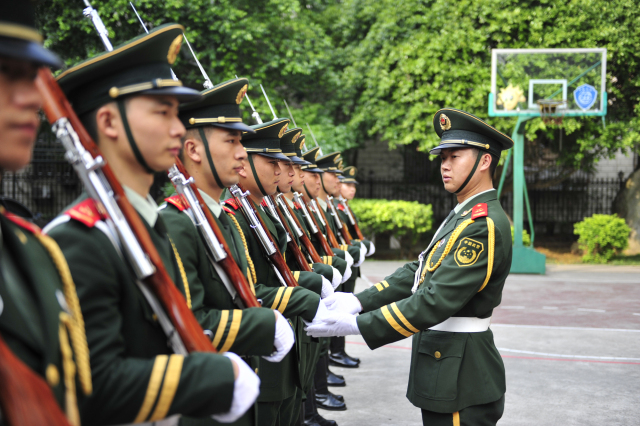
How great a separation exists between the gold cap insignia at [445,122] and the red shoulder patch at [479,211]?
0.51 meters

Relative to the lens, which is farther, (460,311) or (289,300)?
(460,311)

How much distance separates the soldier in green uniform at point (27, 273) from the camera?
1107 millimetres

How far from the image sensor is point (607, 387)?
540 cm

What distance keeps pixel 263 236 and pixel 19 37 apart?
2.01 metres

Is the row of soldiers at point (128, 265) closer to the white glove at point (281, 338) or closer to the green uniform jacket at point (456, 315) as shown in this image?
the white glove at point (281, 338)

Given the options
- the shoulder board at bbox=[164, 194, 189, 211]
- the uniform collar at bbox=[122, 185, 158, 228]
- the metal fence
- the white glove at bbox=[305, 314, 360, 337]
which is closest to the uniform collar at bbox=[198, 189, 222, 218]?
the shoulder board at bbox=[164, 194, 189, 211]

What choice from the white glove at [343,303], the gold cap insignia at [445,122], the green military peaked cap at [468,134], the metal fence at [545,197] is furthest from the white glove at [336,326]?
the metal fence at [545,197]

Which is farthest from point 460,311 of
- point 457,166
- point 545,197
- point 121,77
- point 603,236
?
point 545,197

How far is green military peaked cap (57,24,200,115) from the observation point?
1610mm

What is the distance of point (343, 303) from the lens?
3.35 metres

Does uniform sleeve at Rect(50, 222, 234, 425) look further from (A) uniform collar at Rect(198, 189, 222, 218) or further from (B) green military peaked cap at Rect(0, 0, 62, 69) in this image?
(A) uniform collar at Rect(198, 189, 222, 218)

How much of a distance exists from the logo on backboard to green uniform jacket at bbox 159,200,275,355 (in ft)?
39.7

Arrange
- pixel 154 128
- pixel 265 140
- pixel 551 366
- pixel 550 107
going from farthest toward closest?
pixel 550 107, pixel 551 366, pixel 265 140, pixel 154 128

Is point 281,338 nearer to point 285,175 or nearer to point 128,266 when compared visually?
point 128,266
